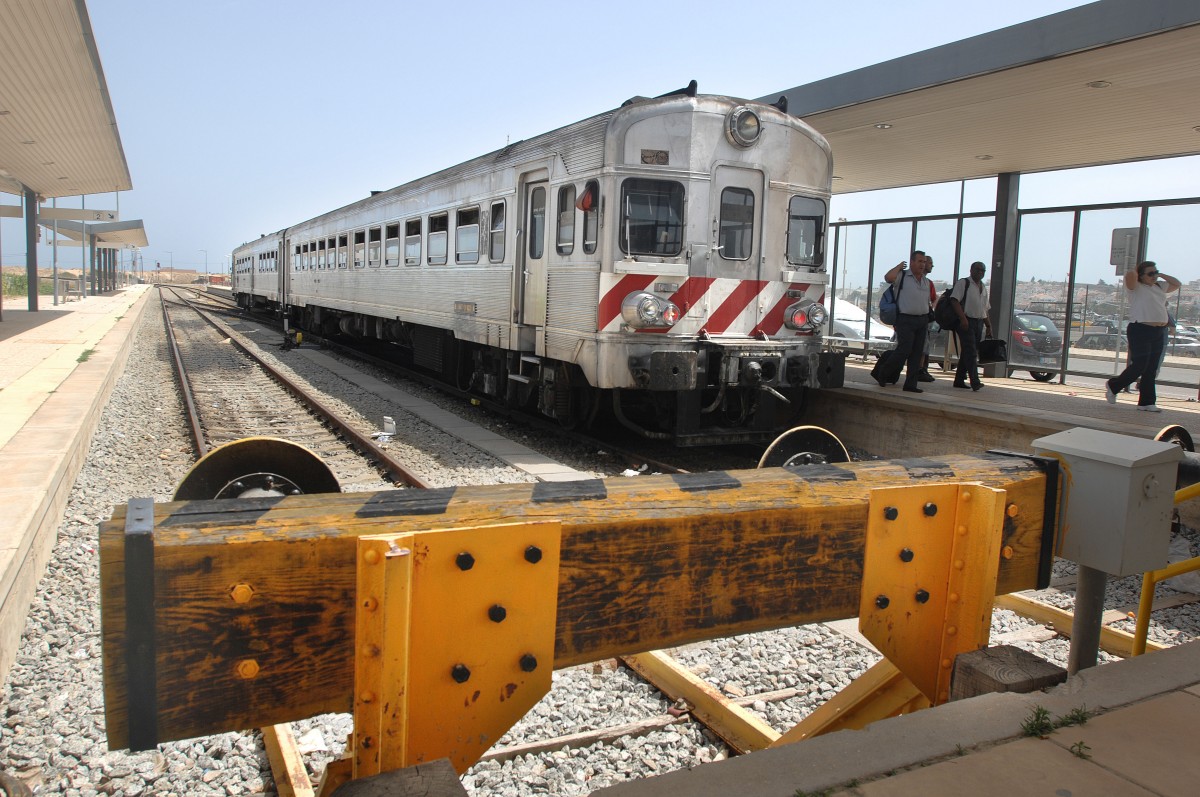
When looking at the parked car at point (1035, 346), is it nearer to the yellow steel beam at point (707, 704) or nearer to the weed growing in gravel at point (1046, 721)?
the yellow steel beam at point (707, 704)

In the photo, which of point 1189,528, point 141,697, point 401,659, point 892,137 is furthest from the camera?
point 892,137

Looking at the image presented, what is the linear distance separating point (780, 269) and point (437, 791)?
7.71 meters

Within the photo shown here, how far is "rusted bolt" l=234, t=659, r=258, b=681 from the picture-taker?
5.88 feet

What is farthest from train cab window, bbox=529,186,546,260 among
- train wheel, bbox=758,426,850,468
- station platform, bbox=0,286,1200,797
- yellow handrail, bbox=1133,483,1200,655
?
yellow handrail, bbox=1133,483,1200,655

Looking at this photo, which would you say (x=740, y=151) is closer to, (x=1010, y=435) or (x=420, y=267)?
(x=1010, y=435)

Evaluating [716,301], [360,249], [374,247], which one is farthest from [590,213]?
[360,249]

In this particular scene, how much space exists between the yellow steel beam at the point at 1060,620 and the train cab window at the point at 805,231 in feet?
16.1

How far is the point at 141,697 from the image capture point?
1.71 m

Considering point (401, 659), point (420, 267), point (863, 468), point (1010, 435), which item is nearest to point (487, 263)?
point (420, 267)

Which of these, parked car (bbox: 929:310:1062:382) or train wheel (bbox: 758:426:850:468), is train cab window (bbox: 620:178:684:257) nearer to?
train wheel (bbox: 758:426:850:468)

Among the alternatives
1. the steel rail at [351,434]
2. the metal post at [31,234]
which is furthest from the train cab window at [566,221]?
the metal post at [31,234]

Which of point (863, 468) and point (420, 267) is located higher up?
point (420, 267)

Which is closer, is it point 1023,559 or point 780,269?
point 1023,559

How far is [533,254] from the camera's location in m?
9.38
